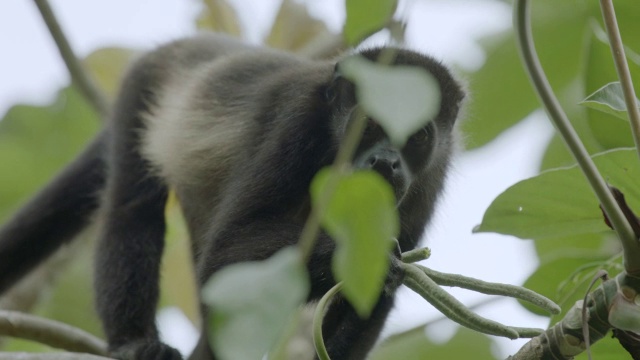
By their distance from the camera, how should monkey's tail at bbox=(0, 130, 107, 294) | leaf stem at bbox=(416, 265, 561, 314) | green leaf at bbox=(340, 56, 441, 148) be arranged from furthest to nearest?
monkey's tail at bbox=(0, 130, 107, 294), leaf stem at bbox=(416, 265, 561, 314), green leaf at bbox=(340, 56, 441, 148)

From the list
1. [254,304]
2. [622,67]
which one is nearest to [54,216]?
[622,67]

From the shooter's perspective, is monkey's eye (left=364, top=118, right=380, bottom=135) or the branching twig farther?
the branching twig

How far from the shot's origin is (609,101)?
2088 mm

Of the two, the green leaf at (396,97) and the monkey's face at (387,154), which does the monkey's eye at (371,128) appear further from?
the green leaf at (396,97)

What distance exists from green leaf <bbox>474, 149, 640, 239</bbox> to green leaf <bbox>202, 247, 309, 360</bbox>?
1309 millimetres

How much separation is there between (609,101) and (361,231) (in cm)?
126

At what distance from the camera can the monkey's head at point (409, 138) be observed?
137 inches

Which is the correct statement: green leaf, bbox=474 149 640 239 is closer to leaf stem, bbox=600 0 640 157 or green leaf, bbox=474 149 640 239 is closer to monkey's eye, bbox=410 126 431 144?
leaf stem, bbox=600 0 640 157

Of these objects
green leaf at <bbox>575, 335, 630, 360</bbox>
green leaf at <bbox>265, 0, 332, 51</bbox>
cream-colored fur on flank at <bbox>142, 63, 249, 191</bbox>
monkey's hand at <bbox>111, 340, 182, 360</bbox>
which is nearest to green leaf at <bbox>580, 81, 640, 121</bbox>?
green leaf at <bbox>575, 335, 630, 360</bbox>

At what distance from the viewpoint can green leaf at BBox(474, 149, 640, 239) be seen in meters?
2.13

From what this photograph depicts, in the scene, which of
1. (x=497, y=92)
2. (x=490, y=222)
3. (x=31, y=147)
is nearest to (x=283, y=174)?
(x=497, y=92)

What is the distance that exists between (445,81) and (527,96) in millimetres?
687

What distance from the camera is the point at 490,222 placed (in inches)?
92.0

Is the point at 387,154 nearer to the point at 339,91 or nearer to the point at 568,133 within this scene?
the point at 339,91
